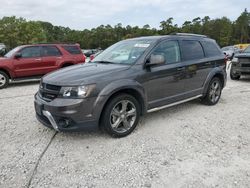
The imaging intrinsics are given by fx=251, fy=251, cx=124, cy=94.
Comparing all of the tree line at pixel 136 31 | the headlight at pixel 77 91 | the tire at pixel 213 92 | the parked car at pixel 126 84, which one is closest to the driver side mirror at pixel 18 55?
the parked car at pixel 126 84

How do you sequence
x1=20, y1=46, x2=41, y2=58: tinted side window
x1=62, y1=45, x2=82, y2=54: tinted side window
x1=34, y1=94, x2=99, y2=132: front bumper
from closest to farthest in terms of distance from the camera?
x1=34, y1=94, x2=99, y2=132: front bumper
x1=20, y1=46, x2=41, y2=58: tinted side window
x1=62, y1=45, x2=82, y2=54: tinted side window

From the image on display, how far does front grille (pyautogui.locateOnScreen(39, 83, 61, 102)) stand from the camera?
3896 millimetres

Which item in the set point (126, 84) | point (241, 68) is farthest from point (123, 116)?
point (241, 68)

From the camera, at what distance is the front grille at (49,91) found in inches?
153

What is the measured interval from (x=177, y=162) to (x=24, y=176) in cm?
200

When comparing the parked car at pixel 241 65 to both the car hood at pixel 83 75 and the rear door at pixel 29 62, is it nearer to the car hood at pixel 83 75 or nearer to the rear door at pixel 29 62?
the car hood at pixel 83 75

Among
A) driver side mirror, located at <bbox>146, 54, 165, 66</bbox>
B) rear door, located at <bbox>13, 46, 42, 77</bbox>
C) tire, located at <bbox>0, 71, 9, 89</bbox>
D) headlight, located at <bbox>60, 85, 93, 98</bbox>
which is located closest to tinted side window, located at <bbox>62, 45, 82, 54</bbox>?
rear door, located at <bbox>13, 46, 42, 77</bbox>

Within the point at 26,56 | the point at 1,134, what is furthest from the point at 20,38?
the point at 1,134

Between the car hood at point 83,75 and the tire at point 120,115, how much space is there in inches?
17.4

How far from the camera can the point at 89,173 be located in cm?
321

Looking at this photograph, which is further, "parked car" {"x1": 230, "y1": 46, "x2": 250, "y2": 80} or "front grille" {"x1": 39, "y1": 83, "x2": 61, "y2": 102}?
"parked car" {"x1": 230, "y1": 46, "x2": 250, "y2": 80}

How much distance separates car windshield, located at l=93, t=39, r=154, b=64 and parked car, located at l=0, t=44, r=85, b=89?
17.8 feet

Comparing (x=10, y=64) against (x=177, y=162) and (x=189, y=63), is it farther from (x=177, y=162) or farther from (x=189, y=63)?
(x=177, y=162)

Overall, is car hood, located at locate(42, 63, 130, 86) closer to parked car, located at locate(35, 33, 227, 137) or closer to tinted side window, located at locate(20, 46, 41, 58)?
parked car, located at locate(35, 33, 227, 137)
